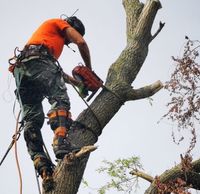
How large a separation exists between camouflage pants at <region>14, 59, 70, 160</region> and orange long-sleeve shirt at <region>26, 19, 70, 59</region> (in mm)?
242

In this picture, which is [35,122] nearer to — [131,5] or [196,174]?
[131,5]

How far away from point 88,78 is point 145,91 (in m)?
0.82

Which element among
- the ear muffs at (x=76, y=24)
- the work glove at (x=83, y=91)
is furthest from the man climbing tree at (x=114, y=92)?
the ear muffs at (x=76, y=24)

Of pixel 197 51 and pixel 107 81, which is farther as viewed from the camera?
pixel 197 51

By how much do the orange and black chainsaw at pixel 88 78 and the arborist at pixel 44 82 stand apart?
0.09 metres

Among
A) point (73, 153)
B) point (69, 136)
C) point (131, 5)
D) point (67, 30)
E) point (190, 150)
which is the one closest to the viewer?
point (73, 153)

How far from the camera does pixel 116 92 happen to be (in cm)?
496

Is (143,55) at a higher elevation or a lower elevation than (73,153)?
higher

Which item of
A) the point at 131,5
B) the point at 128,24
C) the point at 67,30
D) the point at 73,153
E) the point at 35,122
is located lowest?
the point at 73,153

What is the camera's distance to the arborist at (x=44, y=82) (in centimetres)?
424

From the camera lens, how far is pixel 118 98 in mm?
4941

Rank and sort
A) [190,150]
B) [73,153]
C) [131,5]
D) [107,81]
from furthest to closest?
[131,5] → [190,150] → [107,81] → [73,153]

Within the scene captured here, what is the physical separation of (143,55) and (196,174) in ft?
7.48

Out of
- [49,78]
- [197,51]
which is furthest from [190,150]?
[49,78]
